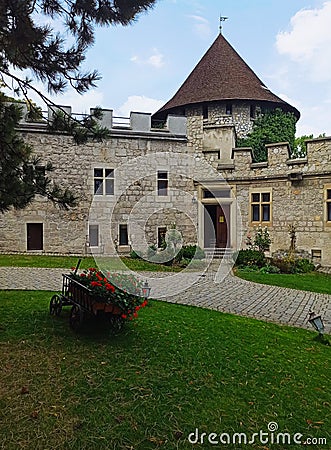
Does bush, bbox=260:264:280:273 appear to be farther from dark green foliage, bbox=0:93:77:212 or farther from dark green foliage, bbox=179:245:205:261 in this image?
dark green foliage, bbox=0:93:77:212

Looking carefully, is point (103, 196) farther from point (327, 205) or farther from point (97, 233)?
point (327, 205)

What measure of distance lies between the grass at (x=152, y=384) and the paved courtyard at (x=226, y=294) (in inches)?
62.3

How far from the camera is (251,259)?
14.6 meters

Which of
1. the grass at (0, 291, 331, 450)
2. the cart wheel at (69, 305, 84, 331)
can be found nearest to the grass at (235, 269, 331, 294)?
the grass at (0, 291, 331, 450)

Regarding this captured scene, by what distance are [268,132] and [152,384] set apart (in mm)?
16807

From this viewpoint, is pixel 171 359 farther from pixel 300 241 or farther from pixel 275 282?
pixel 300 241

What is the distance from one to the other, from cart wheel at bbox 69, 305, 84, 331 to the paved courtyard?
3064 mm

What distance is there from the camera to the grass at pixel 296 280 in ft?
35.8

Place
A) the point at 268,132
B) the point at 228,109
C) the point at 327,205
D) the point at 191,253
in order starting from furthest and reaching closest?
the point at 228,109
the point at 268,132
the point at 191,253
the point at 327,205

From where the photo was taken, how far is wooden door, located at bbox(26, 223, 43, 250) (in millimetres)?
15967

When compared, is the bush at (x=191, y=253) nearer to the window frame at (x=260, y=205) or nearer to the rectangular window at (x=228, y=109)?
the window frame at (x=260, y=205)

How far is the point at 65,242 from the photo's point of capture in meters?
16.2

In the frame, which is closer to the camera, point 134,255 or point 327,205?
point 327,205

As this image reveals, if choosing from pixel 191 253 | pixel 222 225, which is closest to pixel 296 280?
pixel 191 253
